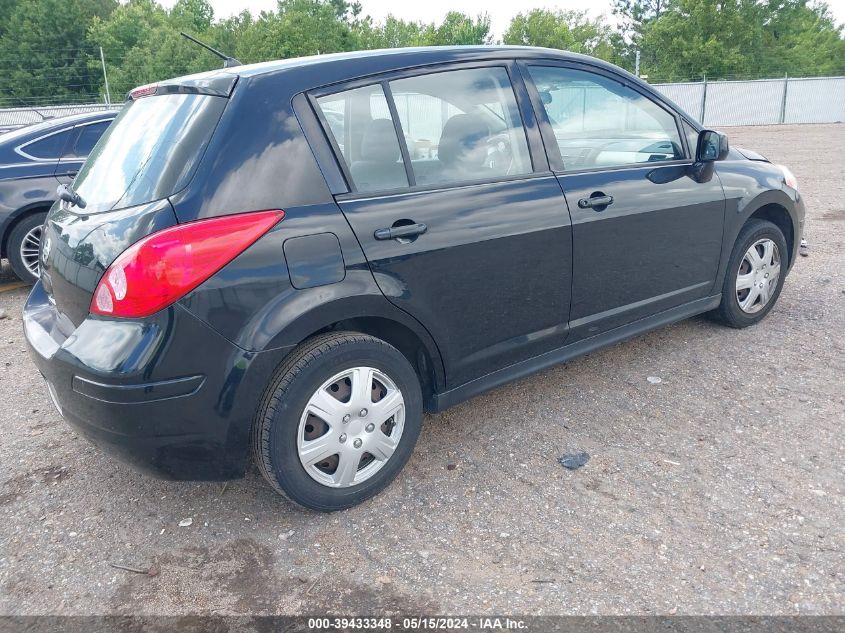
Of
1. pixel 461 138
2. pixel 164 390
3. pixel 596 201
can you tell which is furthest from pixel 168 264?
pixel 596 201

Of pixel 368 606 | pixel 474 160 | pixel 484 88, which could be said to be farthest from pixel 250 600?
pixel 484 88

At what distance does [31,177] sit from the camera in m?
6.40

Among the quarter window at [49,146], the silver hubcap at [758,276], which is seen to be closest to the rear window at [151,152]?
the silver hubcap at [758,276]

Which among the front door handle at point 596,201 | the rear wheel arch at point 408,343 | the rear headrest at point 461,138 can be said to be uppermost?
the rear headrest at point 461,138

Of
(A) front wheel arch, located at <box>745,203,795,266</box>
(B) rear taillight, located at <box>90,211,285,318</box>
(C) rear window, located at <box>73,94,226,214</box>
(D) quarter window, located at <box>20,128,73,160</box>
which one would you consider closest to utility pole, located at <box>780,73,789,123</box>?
(A) front wheel arch, located at <box>745,203,795,266</box>

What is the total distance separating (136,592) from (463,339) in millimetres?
1602

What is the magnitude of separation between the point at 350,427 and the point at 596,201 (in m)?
1.66

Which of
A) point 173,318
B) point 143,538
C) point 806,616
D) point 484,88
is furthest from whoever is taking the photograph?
point 484,88

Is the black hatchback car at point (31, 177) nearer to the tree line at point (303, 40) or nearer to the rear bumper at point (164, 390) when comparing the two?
the rear bumper at point (164, 390)

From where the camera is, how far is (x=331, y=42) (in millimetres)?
60906

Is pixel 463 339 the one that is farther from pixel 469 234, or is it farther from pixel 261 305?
pixel 261 305

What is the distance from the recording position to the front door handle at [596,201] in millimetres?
3396

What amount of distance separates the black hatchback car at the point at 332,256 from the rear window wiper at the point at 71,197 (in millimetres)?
16

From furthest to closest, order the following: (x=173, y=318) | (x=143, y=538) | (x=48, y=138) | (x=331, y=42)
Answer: (x=331, y=42)
(x=48, y=138)
(x=143, y=538)
(x=173, y=318)
